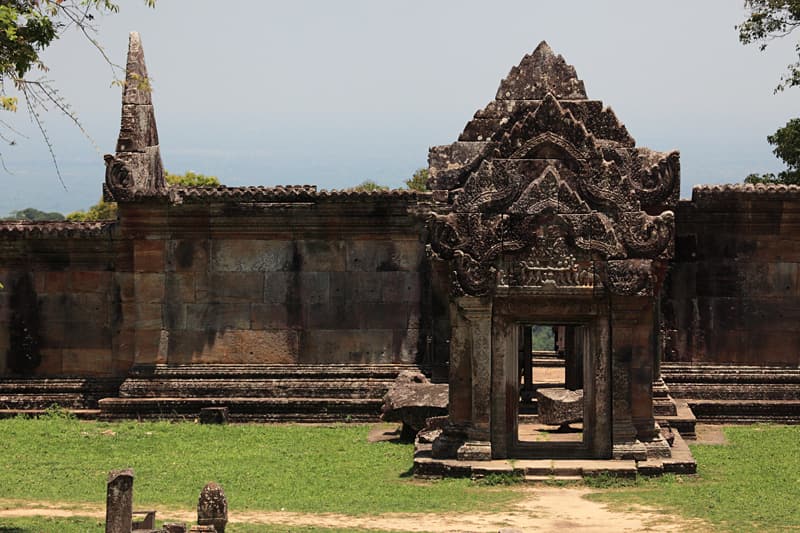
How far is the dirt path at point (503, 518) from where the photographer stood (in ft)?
59.6

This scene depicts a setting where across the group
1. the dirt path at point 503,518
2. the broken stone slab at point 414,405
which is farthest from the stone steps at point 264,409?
the dirt path at point 503,518

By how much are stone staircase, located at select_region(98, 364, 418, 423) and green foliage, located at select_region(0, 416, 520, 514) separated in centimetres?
52

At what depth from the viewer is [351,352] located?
91.8 ft

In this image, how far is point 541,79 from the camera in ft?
87.1

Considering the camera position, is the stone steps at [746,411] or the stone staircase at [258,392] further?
the stone staircase at [258,392]

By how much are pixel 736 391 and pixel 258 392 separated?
7802 mm

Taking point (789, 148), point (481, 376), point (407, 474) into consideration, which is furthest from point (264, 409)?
point (789, 148)

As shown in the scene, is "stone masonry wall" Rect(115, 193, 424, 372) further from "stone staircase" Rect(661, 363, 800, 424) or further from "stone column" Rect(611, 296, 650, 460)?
"stone column" Rect(611, 296, 650, 460)

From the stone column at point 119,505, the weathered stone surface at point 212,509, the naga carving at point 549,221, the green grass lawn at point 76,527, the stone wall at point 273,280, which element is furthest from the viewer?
the stone wall at point 273,280

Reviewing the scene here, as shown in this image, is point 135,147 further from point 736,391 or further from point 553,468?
point 553,468

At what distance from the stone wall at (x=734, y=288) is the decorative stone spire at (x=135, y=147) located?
885 cm

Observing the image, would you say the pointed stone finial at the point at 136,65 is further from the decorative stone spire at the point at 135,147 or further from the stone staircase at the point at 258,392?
the stone staircase at the point at 258,392

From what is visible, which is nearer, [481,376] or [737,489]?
[737,489]

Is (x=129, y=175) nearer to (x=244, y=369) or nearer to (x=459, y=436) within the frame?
(x=244, y=369)
